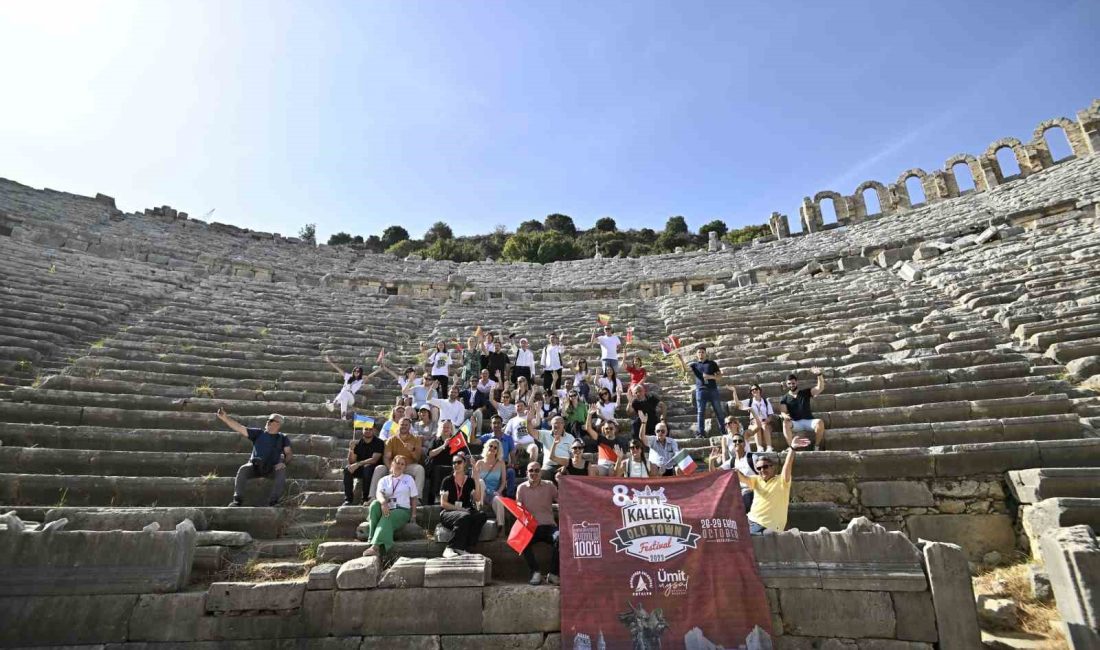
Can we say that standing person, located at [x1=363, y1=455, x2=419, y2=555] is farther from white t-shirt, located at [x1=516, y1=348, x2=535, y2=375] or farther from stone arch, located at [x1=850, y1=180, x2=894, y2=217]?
stone arch, located at [x1=850, y1=180, x2=894, y2=217]

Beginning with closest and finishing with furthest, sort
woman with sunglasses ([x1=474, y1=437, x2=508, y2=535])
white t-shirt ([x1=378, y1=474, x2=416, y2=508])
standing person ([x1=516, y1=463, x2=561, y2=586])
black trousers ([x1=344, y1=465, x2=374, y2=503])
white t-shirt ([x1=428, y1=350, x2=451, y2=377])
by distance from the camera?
standing person ([x1=516, y1=463, x2=561, y2=586]) → white t-shirt ([x1=378, y1=474, x2=416, y2=508]) → woman with sunglasses ([x1=474, y1=437, x2=508, y2=535]) → black trousers ([x1=344, y1=465, x2=374, y2=503]) → white t-shirt ([x1=428, y1=350, x2=451, y2=377])

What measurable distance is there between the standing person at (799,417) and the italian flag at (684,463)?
144 cm

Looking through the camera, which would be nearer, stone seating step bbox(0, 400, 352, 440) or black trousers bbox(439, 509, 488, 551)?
black trousers bbox(439, 509, 488, 551)

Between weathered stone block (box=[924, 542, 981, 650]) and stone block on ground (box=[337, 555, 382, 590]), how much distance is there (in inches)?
177

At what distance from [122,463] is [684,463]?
21.4 ft

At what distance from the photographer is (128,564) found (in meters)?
4.49

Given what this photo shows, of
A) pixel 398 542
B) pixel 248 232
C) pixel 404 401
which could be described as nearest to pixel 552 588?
pixel 398 542

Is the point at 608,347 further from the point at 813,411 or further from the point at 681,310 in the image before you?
the point at 681,310

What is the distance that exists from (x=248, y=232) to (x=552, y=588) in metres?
30.2

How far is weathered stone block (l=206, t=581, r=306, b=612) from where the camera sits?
4.37 m

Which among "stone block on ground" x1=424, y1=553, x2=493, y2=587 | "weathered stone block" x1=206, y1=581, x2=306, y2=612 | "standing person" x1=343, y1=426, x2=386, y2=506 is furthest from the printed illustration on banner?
"standing person" x1=343, y1=426, x2=386, y2=506

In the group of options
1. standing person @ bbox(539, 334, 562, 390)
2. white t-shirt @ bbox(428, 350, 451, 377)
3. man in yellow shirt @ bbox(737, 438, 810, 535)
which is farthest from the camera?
standing person @ bbox(539, 334, 562, 390)

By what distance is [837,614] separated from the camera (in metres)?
4.43

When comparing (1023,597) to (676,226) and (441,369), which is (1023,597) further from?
(676,226)
